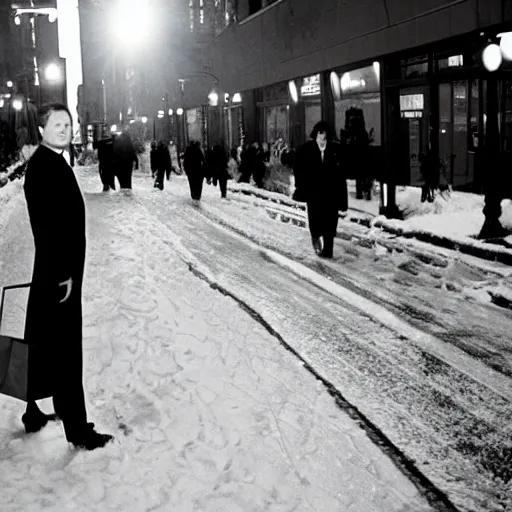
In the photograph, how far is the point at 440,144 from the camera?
54.5ft

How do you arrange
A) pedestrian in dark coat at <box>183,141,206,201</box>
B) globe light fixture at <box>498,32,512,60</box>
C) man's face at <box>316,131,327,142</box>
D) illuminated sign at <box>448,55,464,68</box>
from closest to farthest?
man's face at <box>316,131,327,142</box> → globe light fixture at <box>498,32,512,60</box> → illuminated sign at <box>448,55,464,68</box> → pedestrian in dark coat at <box>183,141,206,201</box>

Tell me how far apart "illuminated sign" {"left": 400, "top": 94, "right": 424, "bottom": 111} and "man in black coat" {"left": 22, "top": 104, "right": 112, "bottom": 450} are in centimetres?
1307

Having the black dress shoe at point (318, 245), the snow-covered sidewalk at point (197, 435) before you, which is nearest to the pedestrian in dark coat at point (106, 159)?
the black dress shoe at point (318, 245)

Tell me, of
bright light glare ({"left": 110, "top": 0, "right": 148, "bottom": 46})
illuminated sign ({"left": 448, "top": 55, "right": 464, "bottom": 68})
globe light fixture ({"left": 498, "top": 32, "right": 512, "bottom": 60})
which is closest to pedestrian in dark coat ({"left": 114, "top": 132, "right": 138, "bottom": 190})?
illuminated sign ({"left": 448, "top": 55, "right": 464, "bottom": 68})

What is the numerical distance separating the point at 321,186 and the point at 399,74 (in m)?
6.62

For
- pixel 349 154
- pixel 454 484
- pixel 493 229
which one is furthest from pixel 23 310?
pixel 349 154

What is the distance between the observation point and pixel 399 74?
17.1 metres

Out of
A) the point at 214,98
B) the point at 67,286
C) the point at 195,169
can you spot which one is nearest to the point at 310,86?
the point at 195,169

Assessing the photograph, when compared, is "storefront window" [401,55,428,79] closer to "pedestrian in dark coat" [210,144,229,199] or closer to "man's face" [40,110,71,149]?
"pedestrian in dark coat" [210,144,229,199]

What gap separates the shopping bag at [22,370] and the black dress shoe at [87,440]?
326mm

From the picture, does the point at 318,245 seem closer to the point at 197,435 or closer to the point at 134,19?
the point at 197,435

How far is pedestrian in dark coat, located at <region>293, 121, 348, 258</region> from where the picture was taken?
11500 mm

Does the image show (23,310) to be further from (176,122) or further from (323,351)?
(176,122)

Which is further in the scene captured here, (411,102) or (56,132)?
(411,102)
